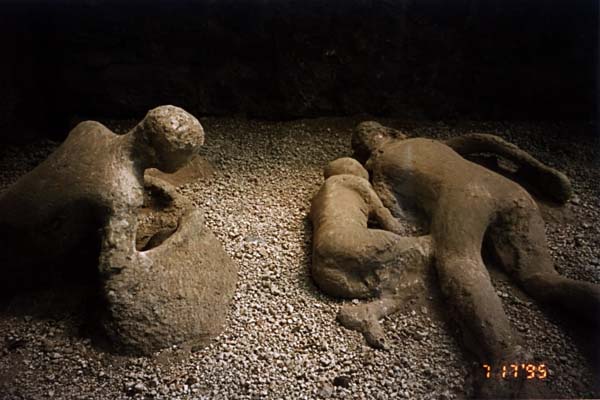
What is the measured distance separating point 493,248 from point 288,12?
4.70 ft

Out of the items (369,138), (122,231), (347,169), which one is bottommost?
(122,231)

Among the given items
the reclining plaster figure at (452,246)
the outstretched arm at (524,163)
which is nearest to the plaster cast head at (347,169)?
the reclining plaster figure at (452,246)

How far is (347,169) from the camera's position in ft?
7.25

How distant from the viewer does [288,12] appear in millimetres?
2434

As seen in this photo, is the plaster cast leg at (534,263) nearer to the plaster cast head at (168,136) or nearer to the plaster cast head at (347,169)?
the plaster cast head at (347,169)

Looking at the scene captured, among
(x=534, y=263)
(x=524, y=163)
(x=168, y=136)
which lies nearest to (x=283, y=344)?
(x=168, y=136)

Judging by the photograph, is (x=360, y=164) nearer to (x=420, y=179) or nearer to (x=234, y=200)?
(x=420, y=179)

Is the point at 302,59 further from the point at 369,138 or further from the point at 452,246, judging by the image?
the point at 452,246

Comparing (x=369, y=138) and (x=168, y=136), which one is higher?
(x=369, y=138)
